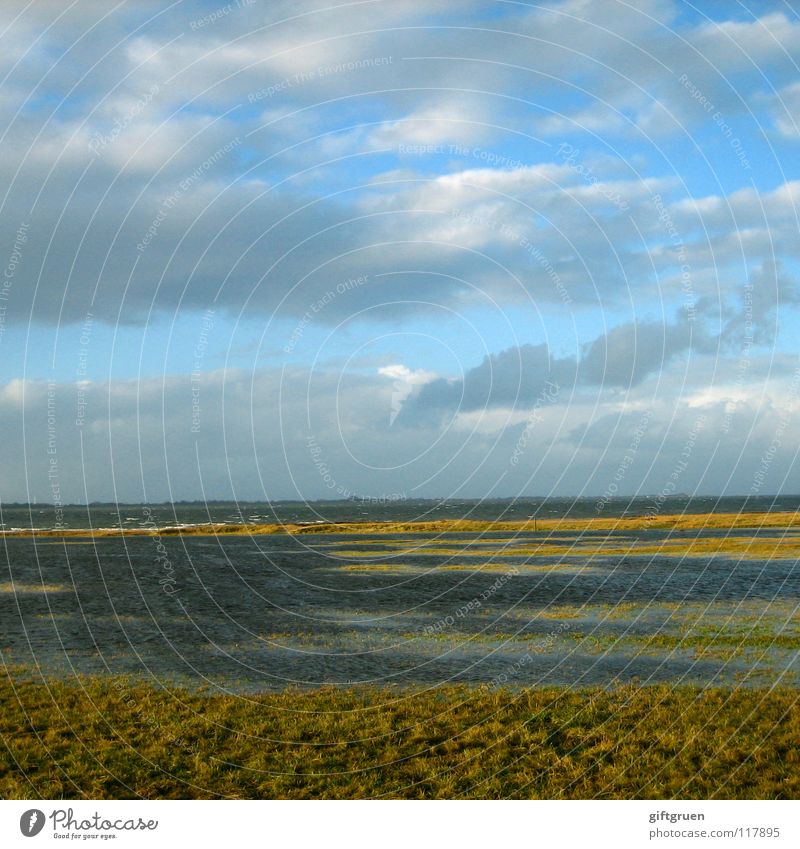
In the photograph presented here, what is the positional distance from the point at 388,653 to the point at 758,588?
995 inches

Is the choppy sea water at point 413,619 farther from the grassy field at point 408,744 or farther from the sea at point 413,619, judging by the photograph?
the grassy field at point 408,744

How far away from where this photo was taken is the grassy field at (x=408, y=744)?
40.8 feet

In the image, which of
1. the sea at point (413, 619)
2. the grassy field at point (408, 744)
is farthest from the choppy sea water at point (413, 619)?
the grassy field at point (408, 744)

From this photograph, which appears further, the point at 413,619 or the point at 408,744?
the point at 413,619

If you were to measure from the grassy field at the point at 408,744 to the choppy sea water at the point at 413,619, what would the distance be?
2.20m

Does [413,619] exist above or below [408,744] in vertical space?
below

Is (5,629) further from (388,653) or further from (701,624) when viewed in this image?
(701,624)

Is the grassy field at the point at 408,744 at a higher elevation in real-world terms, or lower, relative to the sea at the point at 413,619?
higher

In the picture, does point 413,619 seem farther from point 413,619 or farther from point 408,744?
point 408,744

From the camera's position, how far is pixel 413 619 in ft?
104

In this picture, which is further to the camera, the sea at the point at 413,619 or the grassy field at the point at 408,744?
the sea at the point at 413,619

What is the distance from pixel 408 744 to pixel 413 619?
688 inches

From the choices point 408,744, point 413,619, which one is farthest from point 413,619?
point 408,744
